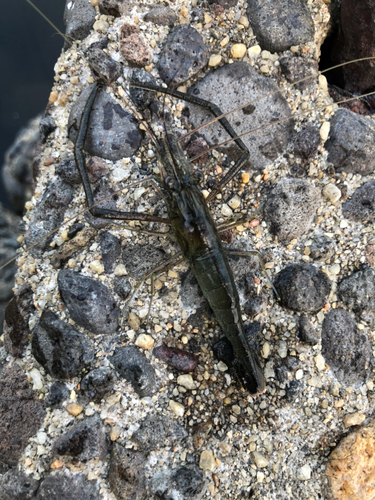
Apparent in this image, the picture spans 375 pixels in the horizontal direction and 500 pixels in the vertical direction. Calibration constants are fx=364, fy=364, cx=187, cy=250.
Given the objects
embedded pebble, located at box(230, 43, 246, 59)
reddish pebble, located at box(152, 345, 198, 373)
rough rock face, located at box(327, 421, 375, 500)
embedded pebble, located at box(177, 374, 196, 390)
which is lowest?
rough rock face, located at box(327, 421, 375, 500)

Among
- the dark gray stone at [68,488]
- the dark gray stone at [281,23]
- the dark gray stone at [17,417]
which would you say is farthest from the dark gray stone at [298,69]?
the dark gray stone at [68,488]

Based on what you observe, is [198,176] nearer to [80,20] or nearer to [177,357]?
[177,357]

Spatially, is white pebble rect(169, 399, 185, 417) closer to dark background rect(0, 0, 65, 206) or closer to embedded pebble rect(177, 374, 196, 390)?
embedded pebble rect(177, 374, 196, 390)

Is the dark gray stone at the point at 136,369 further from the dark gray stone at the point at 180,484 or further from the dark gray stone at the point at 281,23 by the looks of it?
the dark gray stone at the point at 281,23

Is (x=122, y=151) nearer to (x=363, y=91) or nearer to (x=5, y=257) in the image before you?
(x=5, y=257)

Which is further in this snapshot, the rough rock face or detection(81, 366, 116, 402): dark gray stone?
detection(81, 366, 116, 402): dark gray stone

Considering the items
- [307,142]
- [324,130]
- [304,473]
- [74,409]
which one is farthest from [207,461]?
[324,130]

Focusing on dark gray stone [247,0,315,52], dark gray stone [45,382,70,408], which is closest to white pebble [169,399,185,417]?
dark gray stone [45,382,70,408]
